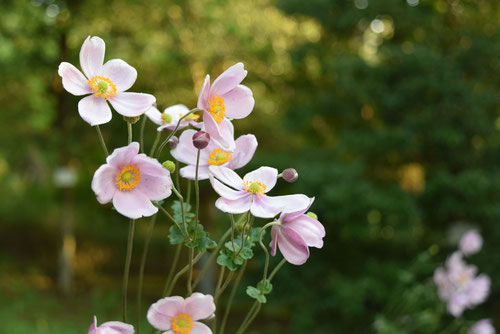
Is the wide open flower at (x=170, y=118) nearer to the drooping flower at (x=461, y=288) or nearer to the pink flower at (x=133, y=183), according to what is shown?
the pink flower at (x=133, y=183)

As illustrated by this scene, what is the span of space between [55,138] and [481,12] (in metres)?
3.99

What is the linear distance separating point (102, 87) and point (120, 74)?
0.14 ft

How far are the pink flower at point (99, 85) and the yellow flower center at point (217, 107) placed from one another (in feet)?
0.24

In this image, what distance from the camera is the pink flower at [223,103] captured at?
71 centimetres

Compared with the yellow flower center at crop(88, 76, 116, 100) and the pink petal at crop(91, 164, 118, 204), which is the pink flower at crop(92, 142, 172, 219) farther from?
the yellow flower center at crop(88, 76, 116, 100)

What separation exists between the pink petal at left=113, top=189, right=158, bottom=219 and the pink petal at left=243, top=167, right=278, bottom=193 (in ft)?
0.48

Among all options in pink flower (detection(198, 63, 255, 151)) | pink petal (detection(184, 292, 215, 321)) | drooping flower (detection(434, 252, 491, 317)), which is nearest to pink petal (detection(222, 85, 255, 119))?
pink flower (detection(198, 63, 255, 151))

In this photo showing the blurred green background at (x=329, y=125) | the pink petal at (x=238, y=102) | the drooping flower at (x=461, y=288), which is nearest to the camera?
the pink petal at (x=238, y=102)

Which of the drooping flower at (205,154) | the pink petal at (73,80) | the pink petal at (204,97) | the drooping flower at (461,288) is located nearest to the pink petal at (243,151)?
the drooping flower at (205,154)

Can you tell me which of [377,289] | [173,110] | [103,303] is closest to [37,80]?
[103,303]

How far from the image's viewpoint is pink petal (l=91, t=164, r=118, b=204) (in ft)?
2.11

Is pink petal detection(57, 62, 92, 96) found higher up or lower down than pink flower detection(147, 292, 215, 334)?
higher up

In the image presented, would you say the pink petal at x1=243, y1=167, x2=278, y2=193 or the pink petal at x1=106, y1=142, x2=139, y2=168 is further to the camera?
the pink petal at x1=243, y1=167, x2=278, y2=193

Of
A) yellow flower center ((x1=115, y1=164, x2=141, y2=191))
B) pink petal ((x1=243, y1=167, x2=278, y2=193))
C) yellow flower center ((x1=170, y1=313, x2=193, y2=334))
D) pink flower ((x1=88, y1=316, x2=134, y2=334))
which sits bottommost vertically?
pink flower ((x1=88, y1=316, x2=134, y2=334))
